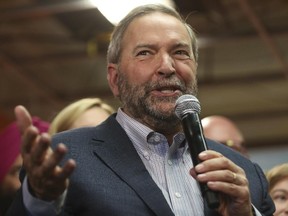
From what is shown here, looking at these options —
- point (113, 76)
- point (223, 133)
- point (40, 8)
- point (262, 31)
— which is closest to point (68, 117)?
point (113, 76)

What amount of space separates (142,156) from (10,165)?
4.17 feet

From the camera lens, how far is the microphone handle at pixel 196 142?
156cm

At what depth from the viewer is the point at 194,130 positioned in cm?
169

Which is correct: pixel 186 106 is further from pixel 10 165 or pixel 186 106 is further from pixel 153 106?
pixel 10 165

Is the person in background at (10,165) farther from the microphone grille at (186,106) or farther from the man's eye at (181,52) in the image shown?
the microphone grille at (186,106)

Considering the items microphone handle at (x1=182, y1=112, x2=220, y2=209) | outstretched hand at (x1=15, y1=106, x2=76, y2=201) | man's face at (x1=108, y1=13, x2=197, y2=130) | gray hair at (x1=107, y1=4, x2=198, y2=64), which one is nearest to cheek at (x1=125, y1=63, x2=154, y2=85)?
man's face at (x1=108, y1=13, x2=197, y2=130)

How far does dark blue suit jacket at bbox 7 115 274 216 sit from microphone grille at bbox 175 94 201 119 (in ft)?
0.67

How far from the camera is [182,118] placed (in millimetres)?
1758

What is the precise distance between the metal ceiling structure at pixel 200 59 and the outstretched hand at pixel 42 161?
15.5 ft

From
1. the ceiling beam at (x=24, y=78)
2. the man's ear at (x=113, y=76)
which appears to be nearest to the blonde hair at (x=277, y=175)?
the man's ear at (x=113, y=76)

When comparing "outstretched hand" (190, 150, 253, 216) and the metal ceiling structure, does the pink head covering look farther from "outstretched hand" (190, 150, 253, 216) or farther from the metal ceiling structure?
the metal ceiling structure

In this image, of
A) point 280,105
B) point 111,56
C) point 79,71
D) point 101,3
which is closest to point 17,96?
point 79,71

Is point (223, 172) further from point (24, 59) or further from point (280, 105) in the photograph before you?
point (280, 105)

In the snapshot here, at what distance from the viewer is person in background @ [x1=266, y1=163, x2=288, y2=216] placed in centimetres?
271
